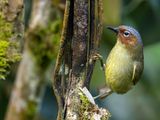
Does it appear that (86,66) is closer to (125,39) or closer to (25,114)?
(125,39)

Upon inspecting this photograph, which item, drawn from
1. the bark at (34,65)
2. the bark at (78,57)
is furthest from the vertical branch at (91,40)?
the bark at (34,65)

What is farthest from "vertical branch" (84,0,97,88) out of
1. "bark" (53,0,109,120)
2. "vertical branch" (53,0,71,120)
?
"vertical branch" (53,0,71,120)

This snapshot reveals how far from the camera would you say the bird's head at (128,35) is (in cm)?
368

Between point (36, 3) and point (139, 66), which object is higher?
point (36, 3)

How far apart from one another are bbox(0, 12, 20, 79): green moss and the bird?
0.79 meters

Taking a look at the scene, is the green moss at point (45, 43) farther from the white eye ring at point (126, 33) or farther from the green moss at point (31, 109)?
the white eye ring at point (126, 33)

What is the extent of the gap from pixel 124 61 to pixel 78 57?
1.11 meters

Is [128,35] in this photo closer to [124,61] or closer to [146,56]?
[124,61]

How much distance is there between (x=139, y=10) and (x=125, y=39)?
Result: 67.7 inches

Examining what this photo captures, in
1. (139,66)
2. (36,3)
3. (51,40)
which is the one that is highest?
(36,3)

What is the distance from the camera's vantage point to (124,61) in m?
3.77

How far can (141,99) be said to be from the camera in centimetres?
600

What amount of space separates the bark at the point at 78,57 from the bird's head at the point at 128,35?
939 millimetres

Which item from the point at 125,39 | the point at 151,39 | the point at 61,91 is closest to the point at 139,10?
the point at 151,39
